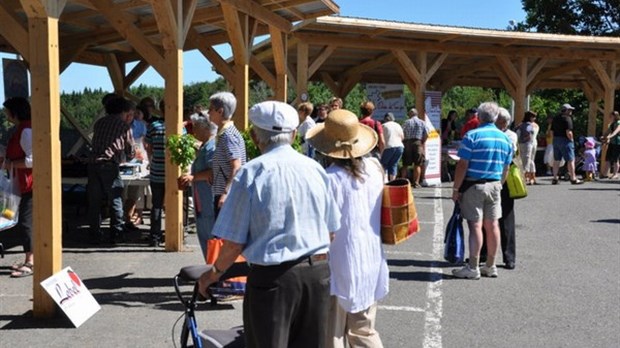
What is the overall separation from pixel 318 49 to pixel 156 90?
17.6 m

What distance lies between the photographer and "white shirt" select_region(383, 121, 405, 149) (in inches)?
510

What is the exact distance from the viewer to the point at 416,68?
16.1 metres

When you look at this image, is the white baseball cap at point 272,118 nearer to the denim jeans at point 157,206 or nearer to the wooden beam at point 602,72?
the denim jeans at point 157,206

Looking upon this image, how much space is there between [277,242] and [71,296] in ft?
9.29

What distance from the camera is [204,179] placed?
19.1 ft

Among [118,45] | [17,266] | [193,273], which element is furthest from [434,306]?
[118,45]

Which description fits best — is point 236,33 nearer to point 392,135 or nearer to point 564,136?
point 392,135

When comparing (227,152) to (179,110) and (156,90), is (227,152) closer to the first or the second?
(179,110)

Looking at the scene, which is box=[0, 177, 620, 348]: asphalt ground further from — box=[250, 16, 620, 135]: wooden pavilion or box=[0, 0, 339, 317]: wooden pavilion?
box=[250, 16, 620, 135]: wooden pavilion

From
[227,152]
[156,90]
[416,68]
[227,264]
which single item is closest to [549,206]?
[416,68]

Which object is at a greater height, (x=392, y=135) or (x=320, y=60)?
(x=320, y=60)

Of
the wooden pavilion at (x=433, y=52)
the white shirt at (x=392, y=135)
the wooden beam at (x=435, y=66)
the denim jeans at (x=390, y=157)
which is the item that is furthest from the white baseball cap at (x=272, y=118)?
the wooden beam at (x=435, y=66)

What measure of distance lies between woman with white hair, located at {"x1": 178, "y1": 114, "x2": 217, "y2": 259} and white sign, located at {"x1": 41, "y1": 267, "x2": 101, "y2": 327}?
3.36 feet

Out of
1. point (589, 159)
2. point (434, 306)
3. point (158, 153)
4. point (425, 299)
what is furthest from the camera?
point (589, 159)
